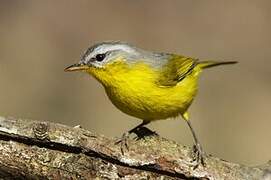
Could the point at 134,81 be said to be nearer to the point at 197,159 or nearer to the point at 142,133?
the point at 142,133

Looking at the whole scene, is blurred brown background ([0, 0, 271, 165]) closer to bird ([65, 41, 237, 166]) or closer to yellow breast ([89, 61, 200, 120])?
bird ([65, 41, 237, 166])

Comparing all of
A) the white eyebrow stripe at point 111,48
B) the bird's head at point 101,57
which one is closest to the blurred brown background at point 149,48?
the white eyebrow stripe at point 111,48

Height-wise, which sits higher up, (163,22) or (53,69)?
(163,22)

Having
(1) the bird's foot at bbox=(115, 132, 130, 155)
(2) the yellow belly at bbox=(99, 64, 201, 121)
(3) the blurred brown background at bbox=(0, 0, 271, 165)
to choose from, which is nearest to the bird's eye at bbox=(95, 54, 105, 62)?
(2) the yellow belly at bbox=(99, 64, 201, 121)

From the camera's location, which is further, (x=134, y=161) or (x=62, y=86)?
(x=62, y=86)

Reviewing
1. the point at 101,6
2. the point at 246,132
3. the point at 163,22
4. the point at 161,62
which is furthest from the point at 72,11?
the point at 161,62

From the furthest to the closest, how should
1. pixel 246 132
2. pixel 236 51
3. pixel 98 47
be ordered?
1. pixel 236 51
2. pixel 246 132
3. pixel 98 47

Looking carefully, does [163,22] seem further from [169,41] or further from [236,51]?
[236,51]

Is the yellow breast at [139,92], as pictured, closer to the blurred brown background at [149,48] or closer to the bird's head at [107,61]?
the bird's head at [107,61]
